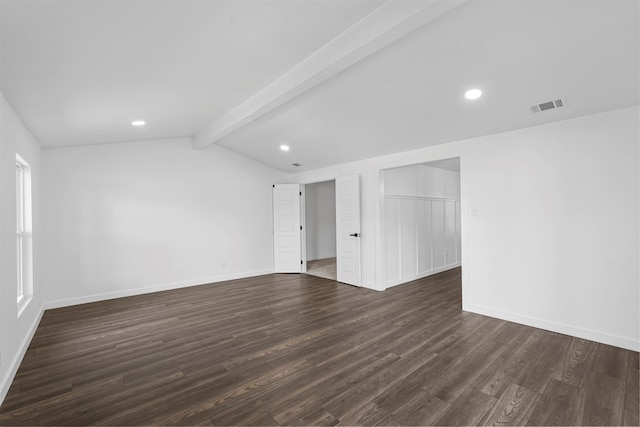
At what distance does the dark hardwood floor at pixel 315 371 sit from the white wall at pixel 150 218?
910 millimetres

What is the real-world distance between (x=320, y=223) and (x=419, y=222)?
359cm

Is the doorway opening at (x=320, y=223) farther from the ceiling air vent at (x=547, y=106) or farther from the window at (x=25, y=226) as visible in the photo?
the window at (x=25, y=226)

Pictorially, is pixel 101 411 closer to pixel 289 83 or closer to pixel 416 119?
pixel 289 83

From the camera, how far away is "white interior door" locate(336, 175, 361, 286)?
5480 millimetres

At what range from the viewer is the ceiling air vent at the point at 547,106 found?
297cm

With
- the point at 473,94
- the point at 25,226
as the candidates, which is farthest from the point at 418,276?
the point at 25,226

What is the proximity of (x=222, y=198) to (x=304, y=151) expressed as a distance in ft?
6.85

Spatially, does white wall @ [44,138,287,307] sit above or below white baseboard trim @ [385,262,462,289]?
above

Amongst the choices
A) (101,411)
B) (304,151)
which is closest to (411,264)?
(304,151)

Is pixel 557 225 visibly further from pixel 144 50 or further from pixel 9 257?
pixel 9 257

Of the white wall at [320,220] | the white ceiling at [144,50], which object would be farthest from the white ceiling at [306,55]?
the white wall at [320,220]

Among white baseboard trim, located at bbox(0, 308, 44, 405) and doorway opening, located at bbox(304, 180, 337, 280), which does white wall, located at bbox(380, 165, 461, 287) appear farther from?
white baseboard trim, located at bbox(0, 308, 44, 405)

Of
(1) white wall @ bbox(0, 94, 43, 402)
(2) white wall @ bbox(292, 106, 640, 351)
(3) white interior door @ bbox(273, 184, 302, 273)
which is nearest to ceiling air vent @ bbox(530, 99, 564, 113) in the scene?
(2) white wall @ bbox(292, 106, 640, 351)

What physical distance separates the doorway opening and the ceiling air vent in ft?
18.4
